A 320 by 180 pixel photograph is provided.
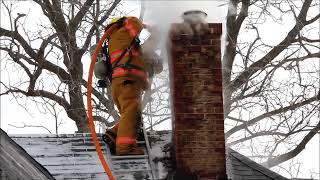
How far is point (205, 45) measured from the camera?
593cm

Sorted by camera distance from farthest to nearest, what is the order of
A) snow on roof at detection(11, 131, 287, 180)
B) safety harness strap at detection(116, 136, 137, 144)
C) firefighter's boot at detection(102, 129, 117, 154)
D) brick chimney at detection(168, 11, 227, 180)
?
firefighter's boot at detection(102, 129, 117, 154) < safety harness strap at detection(116, 136, 137, 144) < snow on roof at detection(11, 131, 287, 180) < brick chimney at detection(168, 11, 227, 180)

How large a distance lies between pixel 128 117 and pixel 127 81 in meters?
0.39

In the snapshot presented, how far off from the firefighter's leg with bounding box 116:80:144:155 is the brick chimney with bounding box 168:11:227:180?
18.4 inches

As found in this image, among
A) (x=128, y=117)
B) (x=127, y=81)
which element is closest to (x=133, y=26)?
(x=127, y=81)

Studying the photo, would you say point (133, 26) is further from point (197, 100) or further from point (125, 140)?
point (125, 140)

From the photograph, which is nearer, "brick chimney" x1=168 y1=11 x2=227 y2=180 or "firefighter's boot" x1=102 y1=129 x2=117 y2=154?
"brick chimney" x1=168 y1=11 x2=227 y2=180

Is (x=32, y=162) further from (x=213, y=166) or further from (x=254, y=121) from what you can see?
(x=254, y=121)

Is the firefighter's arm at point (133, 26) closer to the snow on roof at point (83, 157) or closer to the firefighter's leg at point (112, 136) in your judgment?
the firefighter's leg at point (112, 136)

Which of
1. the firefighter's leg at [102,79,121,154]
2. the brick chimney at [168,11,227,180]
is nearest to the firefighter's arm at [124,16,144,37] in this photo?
the brick chimney at [168,11,227,180]

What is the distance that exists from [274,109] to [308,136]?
4.18 ft

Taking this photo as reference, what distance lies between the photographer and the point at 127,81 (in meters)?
6.18

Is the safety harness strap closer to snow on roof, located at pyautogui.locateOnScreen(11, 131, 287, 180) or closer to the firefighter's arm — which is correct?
snow on roof, located at pyautogui.locateOnScreen(11, 131, 287, 180)

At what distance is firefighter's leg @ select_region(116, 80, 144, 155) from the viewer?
6090mm

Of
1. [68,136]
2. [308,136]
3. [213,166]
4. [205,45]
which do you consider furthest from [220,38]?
[308,136]
